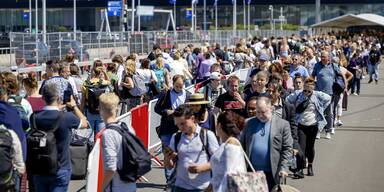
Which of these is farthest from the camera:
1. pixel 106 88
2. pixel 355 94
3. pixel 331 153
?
pixel 355 94

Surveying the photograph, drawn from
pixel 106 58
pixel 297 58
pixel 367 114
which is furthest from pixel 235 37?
pixel 297 58

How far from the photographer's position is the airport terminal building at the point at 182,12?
4348 inches

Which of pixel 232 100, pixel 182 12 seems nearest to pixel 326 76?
pixel 232 100

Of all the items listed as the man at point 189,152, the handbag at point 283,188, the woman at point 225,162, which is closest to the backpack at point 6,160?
the man at point 189,152

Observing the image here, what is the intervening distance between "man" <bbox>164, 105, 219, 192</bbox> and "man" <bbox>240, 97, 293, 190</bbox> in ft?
2.61

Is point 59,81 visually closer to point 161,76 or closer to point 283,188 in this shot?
point 161,76

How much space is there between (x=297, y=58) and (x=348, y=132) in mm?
2046

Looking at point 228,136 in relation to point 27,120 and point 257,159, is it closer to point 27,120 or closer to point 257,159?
point 257,159

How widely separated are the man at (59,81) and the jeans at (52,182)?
437 cm

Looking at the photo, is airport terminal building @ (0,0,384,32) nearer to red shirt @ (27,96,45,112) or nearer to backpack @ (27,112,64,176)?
red shirt @ (27,96,45,112)

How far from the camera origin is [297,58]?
60.4 feet

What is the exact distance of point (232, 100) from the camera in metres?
11.3

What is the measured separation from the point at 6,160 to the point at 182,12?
112 m

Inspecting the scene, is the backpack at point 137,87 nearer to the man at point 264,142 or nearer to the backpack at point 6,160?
the man at point 264,142
